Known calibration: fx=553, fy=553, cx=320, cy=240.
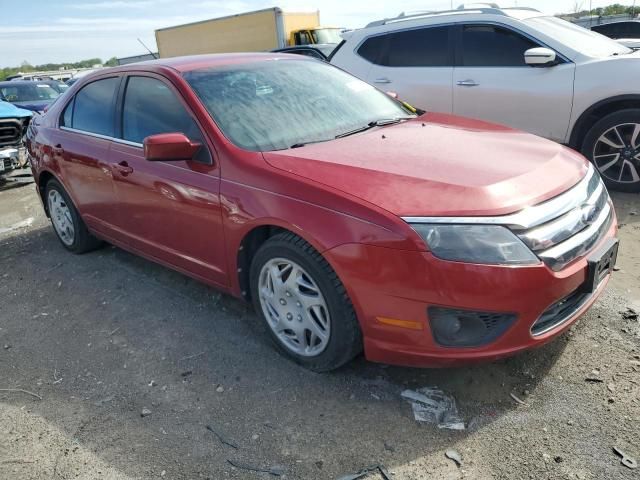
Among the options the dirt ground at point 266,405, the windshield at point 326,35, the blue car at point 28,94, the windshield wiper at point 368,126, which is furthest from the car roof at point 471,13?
the windshield at point 326,35

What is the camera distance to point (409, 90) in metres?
6.49

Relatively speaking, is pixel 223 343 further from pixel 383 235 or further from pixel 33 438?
pixel 383 235

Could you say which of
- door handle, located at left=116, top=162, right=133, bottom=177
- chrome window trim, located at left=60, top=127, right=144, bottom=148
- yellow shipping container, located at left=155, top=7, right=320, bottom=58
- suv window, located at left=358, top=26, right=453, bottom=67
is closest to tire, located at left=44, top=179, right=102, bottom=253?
chrome window trim, located at left=60, top=127, right=144, bottom=148

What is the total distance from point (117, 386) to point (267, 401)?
0.87 metres

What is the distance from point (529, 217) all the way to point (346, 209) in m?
0.80

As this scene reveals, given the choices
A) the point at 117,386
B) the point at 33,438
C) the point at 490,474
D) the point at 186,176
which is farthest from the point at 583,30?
the point at 33,438

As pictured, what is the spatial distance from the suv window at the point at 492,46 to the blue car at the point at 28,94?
1103 centimetres

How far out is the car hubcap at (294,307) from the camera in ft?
9.11

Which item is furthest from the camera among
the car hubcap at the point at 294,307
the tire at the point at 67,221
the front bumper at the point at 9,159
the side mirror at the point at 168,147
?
the front bumper at the point at 9,159

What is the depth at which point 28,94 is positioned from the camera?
13.9 metres

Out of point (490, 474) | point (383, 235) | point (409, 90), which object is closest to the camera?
→ point (490, 474)

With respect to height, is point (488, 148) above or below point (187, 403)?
above

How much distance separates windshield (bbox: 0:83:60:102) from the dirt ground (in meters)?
11.9

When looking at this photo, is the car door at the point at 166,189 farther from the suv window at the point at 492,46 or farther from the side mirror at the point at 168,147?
the suv window at the point at 492,46
